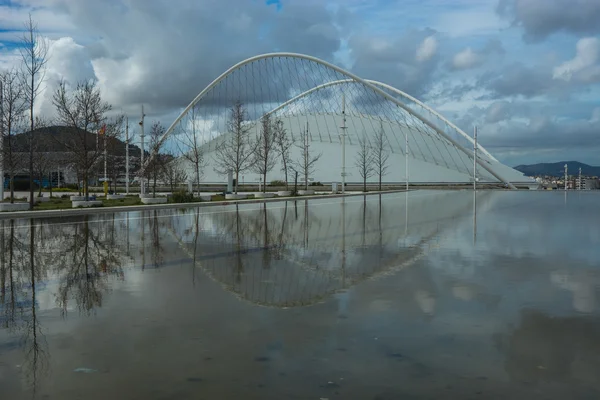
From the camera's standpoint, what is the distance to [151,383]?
14.9 ft

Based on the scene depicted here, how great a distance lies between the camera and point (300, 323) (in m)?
6.37

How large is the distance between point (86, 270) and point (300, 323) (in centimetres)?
570

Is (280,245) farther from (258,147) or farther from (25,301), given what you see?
(258,147)

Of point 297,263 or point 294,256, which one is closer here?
point 297,263

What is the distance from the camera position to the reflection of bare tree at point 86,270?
7.88 m

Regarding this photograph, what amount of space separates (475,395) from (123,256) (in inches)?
379

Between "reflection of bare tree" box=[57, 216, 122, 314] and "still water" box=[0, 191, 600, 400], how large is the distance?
48 millimetres

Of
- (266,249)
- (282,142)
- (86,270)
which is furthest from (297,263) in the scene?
(282,142)

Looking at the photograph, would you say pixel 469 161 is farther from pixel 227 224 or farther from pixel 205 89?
pixel 227 224

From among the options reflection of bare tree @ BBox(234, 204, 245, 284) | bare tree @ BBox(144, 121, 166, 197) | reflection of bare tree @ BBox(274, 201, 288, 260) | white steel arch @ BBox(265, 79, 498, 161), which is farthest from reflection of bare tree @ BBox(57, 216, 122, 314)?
white steel arch @ BBox(265, 79, 498, 161)

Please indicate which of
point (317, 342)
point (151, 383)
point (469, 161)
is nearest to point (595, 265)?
point (317, 342)

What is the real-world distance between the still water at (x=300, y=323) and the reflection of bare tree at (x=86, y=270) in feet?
0.16

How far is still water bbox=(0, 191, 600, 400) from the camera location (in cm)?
454

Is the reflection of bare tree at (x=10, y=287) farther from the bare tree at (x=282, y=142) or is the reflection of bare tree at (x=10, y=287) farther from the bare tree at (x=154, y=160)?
the bare tree at (x=282, y=142)
